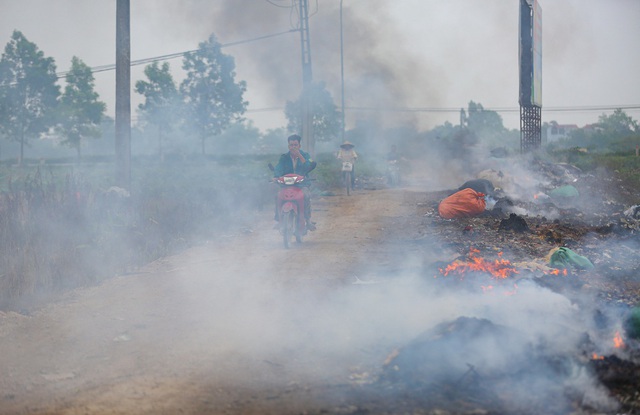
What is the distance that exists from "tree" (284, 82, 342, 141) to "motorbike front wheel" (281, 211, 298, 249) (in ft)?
48.7

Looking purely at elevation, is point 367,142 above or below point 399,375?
above

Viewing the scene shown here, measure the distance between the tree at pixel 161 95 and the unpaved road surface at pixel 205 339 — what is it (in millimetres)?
34204

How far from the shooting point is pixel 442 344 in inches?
179

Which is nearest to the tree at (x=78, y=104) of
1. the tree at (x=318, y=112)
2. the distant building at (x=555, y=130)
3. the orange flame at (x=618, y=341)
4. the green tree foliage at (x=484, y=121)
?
the tree at (x=318, y=112)

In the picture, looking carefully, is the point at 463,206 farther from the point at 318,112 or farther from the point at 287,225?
the point at 318,112

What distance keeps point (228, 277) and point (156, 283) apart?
95 cm

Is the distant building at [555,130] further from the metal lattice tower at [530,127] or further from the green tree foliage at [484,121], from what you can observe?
the metal lattice tower at [530,127]

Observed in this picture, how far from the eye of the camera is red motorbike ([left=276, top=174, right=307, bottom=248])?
10047 millimetres

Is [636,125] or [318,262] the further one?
[636,125]

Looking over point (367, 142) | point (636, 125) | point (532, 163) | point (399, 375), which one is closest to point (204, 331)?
point (399, 375)

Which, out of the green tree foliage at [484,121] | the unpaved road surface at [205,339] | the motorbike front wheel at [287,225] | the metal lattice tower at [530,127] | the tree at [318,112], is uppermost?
the green tree foliage at [484,121]

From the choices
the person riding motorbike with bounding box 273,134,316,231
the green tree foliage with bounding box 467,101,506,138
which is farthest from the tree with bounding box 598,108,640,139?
the person riding motorbike with bounding box 273,134,316,231

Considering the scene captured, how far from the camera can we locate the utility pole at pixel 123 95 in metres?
12.5

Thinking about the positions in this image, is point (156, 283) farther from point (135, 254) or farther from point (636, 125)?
point (636, 125)
